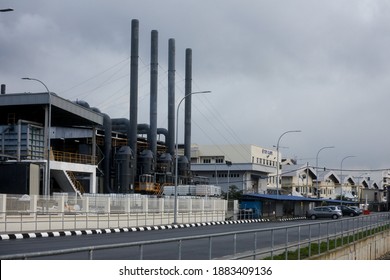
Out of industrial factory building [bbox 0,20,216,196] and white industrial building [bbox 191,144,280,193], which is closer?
industrial factory building [bbox 0,20,216,196]

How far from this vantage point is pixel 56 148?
66.1 meters

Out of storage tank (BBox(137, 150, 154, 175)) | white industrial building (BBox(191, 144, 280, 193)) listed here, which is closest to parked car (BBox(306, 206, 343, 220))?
storage tank (BBox(137, 150, 154, 175))

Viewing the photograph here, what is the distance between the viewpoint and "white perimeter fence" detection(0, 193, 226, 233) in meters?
34.2

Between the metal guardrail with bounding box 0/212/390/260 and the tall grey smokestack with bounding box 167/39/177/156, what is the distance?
139ft

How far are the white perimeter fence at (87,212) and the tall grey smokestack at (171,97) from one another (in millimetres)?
21987

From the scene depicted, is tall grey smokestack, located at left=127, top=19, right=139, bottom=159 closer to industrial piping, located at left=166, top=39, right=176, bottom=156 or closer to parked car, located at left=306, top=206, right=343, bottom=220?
industrial piping, located at left=166, top=39, right=176, bottom=156

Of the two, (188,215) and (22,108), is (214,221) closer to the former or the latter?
(188,215)

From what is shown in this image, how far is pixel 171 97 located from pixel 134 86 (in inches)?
383

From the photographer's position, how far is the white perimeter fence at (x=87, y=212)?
3423 cm

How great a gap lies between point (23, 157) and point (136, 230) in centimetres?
1386

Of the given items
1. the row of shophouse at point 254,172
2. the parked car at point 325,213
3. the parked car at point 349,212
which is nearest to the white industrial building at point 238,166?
the row of shophouse at point 254,172

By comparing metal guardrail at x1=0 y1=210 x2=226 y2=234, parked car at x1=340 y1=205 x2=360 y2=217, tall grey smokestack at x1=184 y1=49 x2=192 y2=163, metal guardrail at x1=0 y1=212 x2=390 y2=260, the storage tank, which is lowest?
parked car at x1=340 y1=205 x2=360 y2=217
